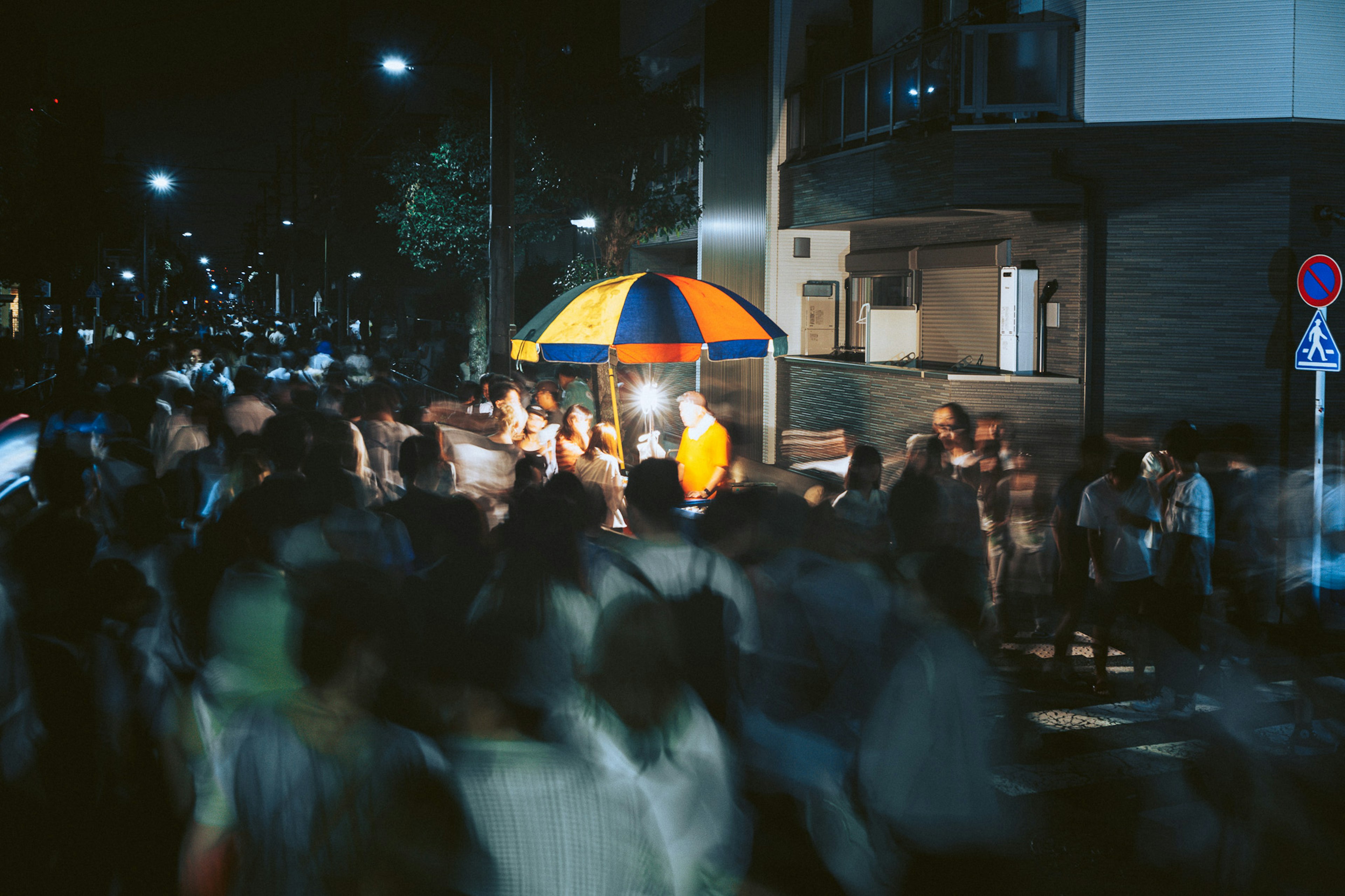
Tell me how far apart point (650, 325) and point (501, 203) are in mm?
7021

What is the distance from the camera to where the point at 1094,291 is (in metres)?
13.7

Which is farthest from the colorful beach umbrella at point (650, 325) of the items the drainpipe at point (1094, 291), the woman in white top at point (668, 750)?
the drainpipe at point (1094, 291)

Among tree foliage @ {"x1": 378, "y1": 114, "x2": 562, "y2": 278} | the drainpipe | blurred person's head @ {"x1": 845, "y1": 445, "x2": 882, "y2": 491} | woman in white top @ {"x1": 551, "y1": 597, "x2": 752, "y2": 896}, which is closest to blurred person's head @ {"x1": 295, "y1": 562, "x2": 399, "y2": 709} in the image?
woman in white top @ {"x1": 551, "y1": 597, "x2": 752, "y2": 896}

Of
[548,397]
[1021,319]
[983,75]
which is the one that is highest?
[983,75]

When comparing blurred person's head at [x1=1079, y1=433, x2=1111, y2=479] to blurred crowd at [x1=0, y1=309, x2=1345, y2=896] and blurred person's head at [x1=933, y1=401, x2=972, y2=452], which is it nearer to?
blurred person's head at [x1=933, y1=401, x2=972, y2=452]

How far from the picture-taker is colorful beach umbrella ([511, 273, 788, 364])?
8.30 meters

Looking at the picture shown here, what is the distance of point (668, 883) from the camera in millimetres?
3043

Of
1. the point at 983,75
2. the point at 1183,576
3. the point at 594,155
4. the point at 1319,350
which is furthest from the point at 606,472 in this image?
the point at 594,155

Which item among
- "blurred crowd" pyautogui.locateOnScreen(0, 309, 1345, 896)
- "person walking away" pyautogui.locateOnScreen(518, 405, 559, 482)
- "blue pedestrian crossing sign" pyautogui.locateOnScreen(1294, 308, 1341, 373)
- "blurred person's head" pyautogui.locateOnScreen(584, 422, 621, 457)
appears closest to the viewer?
"blurred crowd" pyautogui.locateOnScreen(0, 309, 1345, 896)

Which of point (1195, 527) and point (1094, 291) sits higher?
point (1094, 291)

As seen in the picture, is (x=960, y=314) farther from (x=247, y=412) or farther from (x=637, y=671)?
(x=637, y=671)

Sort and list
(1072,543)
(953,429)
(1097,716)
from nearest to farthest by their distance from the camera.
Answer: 1. (1097,716)
2. (1072,543)
3. (953,429)

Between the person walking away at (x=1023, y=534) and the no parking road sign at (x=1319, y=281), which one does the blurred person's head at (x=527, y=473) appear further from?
the no parking road sign at (x=1319, y=281)

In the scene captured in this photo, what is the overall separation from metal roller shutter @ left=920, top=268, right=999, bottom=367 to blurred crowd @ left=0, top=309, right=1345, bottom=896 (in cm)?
925
